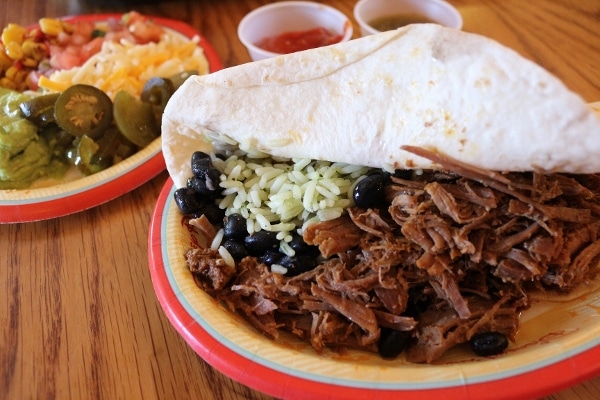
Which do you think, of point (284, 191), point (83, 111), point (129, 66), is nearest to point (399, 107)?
point (284, 191)

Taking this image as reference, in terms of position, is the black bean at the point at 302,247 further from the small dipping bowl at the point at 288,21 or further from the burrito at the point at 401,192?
the small dipping bowl at the point at 288,21

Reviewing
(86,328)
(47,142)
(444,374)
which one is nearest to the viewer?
(444,374)

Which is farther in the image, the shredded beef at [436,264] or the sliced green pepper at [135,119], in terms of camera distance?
the sliced green pepper at [135,119]

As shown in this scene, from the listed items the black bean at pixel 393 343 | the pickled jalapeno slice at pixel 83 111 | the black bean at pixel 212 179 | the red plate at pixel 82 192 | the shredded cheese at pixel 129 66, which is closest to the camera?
the black bean at pixel 393 343

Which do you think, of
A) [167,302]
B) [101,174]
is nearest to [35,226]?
[101,174]

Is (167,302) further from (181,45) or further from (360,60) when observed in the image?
(181,45)

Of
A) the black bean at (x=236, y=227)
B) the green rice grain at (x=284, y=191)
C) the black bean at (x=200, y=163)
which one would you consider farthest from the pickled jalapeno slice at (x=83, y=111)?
the black bean at (x=236, y=227)

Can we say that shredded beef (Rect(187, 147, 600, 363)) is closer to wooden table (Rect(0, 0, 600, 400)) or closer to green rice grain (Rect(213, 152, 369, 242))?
green rice grain (Rect(213, 152, 369, 242))
